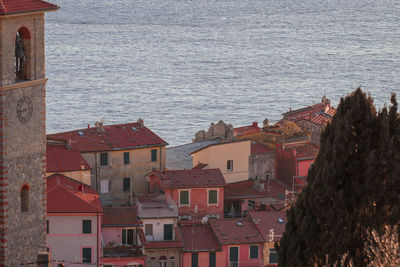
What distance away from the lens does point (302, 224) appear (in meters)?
22.6

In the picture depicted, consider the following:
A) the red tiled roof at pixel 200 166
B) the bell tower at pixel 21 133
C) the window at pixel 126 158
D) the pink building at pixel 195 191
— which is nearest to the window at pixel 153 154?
the window at pixel 126 158

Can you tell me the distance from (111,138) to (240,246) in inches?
398

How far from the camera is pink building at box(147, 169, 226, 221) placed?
44.5 metres

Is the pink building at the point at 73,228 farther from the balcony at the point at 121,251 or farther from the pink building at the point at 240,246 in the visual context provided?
the pink building at the point at 240,246

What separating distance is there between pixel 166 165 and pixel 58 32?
82.0 meters

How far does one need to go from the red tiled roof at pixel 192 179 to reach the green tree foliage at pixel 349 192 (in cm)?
2155

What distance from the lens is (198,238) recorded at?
41031 mm

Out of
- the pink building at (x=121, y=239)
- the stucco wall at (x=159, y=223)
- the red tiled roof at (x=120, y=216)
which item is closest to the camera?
the pink building at (x=121, y=239)

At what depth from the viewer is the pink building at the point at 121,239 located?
1543 inches

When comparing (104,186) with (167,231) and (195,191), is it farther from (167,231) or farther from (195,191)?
(167,231)

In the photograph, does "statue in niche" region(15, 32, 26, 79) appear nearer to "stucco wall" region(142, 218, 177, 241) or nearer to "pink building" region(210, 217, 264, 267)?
"stucco wall" region(142, 218, 177, 241)

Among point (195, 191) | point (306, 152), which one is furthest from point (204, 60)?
point (195, 191)

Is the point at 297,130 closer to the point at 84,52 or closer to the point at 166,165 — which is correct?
the point at 166,165

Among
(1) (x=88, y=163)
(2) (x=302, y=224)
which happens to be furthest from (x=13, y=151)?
(1) (x=88, y=163)
